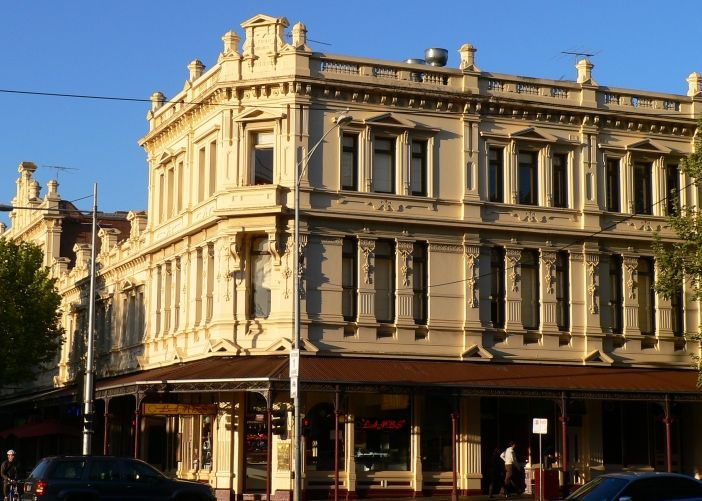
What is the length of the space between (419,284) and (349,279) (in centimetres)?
235

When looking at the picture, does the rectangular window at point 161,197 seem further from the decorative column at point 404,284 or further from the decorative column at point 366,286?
the decorative column at point 404,284

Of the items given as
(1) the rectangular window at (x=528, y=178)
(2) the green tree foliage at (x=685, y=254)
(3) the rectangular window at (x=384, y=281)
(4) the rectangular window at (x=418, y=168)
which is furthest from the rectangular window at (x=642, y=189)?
(3) the rectangular window at (x=384, y=281)

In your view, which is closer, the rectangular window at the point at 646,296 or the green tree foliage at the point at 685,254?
the green tree foliage at the point at 685,254

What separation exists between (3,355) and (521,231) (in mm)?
25653

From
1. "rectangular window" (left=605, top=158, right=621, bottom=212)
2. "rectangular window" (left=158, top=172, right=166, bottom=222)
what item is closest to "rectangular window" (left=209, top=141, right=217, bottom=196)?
"rectangular window" (left=158, top=172, right=166, bottom=222)

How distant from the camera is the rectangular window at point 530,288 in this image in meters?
42.6

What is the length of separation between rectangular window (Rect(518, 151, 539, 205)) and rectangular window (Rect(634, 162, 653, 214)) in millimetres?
3852

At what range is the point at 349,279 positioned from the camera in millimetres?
40344

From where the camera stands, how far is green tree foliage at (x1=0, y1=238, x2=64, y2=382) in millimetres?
56781

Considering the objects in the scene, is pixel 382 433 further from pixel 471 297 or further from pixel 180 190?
pixel 180 190

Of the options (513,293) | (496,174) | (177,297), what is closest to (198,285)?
(177,297)

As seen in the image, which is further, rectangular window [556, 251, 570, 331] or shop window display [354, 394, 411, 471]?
rectangular window [556, 251, 570, 331]

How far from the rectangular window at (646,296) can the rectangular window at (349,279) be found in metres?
10.4

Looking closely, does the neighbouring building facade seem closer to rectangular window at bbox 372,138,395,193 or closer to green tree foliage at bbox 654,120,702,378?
rectangular window at bbox 372,138,395,193
